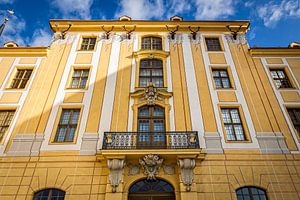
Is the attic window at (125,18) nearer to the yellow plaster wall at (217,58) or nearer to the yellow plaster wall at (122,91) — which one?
the yellow plaster wall at (122,91)

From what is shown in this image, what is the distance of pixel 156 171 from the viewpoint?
1015cm

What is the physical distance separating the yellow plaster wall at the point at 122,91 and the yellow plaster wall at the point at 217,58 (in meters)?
5.53

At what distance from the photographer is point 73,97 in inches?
514

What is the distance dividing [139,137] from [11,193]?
612 centimetres

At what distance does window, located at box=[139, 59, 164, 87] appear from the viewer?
558 inches

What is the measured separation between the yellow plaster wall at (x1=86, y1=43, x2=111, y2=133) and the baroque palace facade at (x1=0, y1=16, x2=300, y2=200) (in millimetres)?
64

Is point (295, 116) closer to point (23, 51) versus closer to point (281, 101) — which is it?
point (281, 101)

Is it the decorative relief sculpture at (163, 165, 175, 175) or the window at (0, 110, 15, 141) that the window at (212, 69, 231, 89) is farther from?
the window at (0, 110, 15, 141)

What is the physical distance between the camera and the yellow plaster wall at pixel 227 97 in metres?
13.0

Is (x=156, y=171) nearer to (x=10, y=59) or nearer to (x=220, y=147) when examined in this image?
(x=220, y=147)

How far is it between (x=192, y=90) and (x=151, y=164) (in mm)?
5390

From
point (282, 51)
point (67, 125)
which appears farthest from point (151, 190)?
point (282, 51)

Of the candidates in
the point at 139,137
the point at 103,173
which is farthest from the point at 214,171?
the point at 103,173

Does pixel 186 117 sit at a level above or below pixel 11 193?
above
